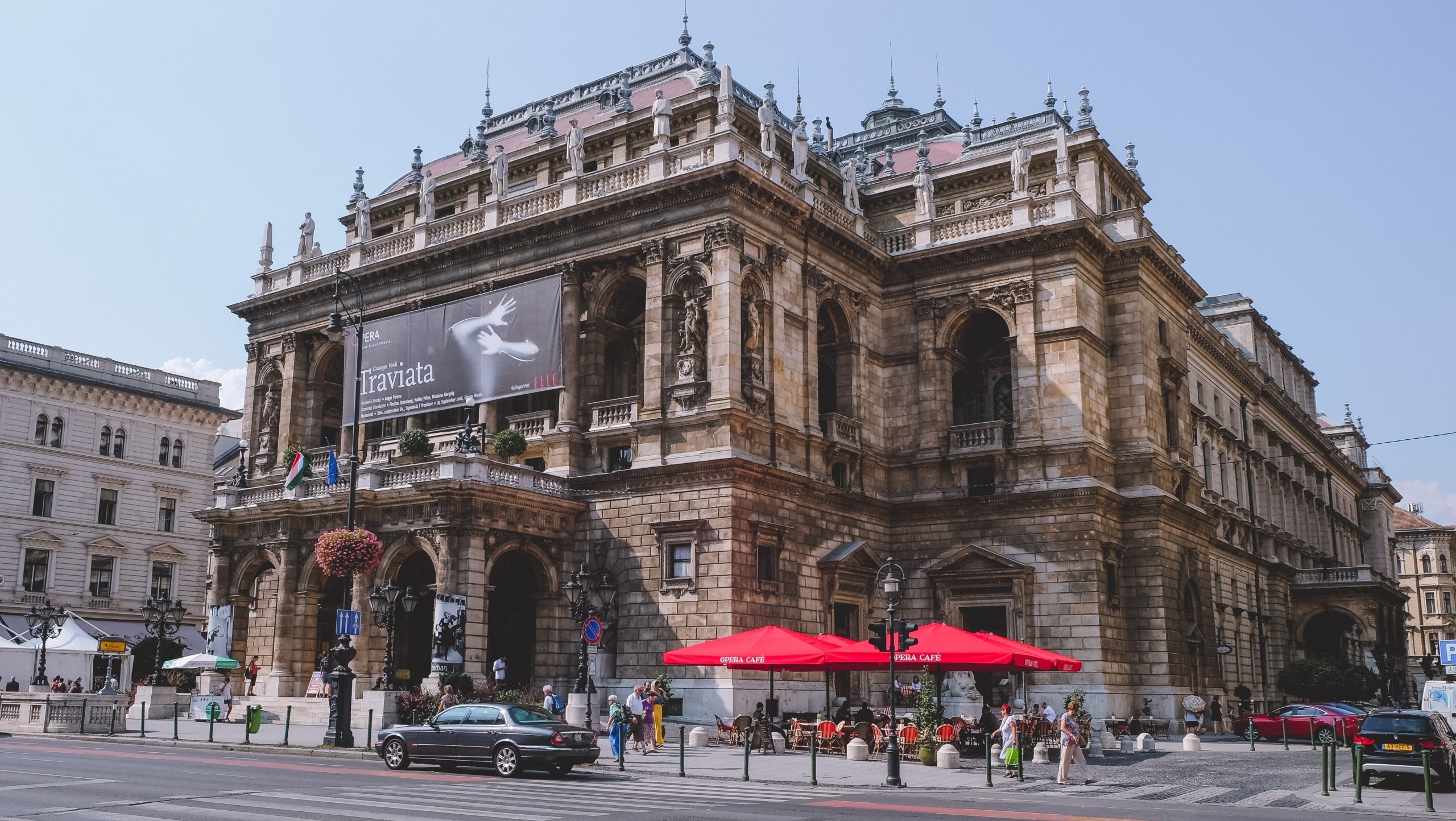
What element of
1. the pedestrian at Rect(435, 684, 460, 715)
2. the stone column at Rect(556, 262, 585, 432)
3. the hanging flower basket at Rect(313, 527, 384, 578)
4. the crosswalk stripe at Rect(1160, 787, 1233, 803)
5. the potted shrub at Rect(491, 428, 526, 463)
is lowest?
the crosswalk stripe at Rect(1160, 787, 1233, 803)

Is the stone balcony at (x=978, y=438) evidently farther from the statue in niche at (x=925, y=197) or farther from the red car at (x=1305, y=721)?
the red car at (x=1305, y=721)

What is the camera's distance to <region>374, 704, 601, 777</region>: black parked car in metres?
23.1

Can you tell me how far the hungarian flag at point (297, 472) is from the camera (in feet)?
126

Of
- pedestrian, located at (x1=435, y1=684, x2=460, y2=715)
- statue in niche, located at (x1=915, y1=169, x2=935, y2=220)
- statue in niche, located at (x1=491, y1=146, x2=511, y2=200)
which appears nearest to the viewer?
pedestrian, located at (x1=435, y1=684, x2=460, y2=715)

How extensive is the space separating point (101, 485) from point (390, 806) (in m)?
51.8

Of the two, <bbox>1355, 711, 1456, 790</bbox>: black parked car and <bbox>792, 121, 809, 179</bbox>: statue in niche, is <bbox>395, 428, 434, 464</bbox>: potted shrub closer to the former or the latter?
<bbox>792, 121, 809, 179</bbox>: statue in niche

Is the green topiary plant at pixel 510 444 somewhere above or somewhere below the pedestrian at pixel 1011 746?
above

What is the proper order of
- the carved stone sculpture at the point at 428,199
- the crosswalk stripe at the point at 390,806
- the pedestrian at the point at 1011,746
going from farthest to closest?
the carved stone sculpture at the point at 428,199
the pedestrian at the point at 1011,746
the crosswalk stripe at the point at 390,806

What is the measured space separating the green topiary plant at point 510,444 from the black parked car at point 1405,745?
82.9 ft

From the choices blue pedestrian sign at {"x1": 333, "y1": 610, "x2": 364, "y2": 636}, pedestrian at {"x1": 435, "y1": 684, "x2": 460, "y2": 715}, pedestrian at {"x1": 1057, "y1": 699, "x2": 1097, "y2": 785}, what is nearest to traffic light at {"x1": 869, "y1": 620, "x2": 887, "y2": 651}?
pedestrian at {"x1": 1057, "y1": 699, "x2": 1097, "y2": 785}

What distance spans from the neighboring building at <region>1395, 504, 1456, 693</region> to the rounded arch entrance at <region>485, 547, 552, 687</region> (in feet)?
322

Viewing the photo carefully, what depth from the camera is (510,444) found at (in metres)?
39.9

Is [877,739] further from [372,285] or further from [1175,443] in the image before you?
[372,285]

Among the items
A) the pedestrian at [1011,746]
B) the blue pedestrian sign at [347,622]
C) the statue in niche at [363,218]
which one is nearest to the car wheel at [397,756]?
the blue pedestrian sign at [347,622]
